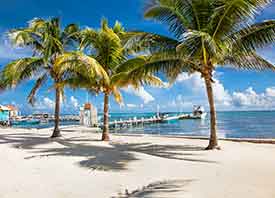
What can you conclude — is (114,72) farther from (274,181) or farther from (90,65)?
(274,181)

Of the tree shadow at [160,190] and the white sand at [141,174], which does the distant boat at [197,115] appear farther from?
the tree shadow at [160,190]

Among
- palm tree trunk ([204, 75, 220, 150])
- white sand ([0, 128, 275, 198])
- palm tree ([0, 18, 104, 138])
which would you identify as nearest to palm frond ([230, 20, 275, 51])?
palm tree trunk ([204, 75, 220, 150])

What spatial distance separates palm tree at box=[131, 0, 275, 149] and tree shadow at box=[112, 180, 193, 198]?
134 inches

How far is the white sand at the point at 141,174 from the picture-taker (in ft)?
14.9

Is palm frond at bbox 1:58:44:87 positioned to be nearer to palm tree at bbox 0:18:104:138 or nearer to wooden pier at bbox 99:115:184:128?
palm tree at bbox 0:18:104:138

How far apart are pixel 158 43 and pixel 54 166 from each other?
15.6 ft

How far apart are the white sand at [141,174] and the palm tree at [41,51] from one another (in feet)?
15.8

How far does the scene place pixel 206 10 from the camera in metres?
8.14

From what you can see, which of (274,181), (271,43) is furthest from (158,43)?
(274,181)

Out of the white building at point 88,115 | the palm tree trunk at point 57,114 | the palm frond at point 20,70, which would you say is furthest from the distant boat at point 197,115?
the palm frond at point 20,70

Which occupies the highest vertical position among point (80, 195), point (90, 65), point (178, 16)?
point (178, 16)

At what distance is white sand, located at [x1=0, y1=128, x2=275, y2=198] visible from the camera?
455 cm

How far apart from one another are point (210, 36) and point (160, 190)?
4419 mm

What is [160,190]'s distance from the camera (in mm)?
4570
